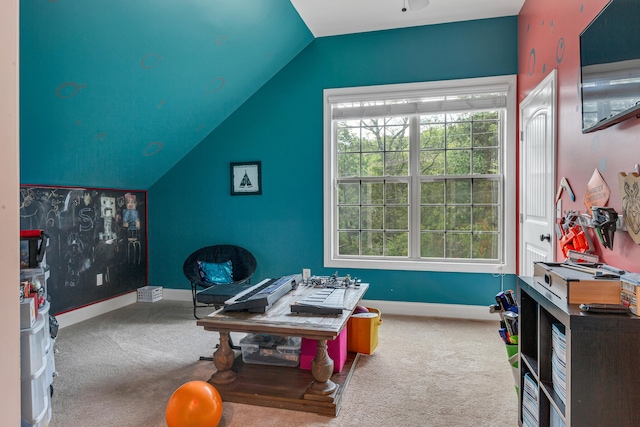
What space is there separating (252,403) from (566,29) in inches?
116

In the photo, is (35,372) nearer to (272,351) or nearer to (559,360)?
(272,351)

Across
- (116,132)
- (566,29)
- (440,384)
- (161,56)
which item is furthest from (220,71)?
(440,384)

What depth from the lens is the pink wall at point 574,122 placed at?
1649 millimetres

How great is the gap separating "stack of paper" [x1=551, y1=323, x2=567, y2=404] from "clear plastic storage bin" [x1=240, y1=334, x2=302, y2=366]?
1.46 meters

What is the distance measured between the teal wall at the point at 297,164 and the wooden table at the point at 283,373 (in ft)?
5.47

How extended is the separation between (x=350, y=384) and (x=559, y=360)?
1315 millimetres

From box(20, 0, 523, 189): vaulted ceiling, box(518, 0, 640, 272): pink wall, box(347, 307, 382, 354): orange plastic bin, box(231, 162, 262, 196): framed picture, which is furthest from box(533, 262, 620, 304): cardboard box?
box(231, 162, 262, 196): framed picture

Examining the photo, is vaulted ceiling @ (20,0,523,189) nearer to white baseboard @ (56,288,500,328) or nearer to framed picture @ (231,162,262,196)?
framed picture @ (231,162,262,196)

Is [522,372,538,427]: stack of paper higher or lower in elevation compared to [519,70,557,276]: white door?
lower

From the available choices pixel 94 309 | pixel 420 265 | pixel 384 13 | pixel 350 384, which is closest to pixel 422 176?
pixel 420 265

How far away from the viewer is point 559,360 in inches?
52.6

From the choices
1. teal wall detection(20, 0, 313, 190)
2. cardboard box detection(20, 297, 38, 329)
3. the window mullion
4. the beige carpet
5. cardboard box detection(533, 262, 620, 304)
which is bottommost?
the beige carpet

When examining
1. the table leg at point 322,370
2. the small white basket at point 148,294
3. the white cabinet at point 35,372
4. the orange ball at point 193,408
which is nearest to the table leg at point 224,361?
the orange ball at point 193,408

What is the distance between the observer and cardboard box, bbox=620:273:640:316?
116cm
